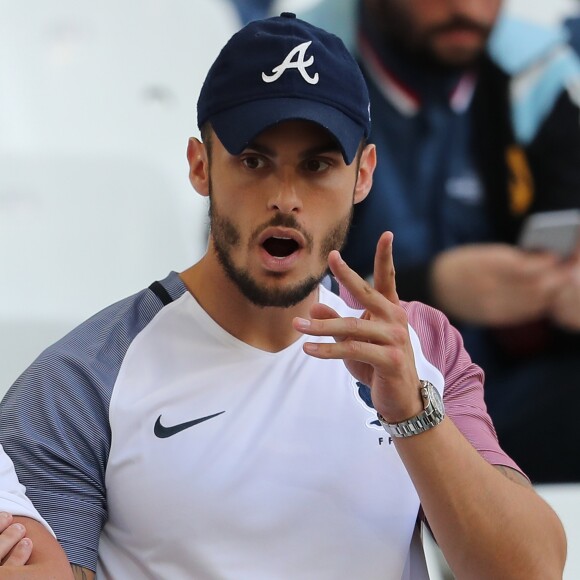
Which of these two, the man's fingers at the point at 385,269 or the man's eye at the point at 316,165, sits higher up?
the man's eye at the point at 316,165

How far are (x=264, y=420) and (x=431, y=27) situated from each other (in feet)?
5.44

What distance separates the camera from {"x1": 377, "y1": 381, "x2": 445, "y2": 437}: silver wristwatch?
1.35 meters

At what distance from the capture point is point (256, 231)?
4.66 ft

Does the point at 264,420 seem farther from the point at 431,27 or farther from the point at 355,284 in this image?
the point at 431,27

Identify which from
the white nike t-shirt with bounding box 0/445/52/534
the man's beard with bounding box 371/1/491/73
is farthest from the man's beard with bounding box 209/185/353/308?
the man's beard with bounding box 371/1/491/73

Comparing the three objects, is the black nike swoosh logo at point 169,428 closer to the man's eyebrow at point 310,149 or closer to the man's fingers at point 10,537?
the man's fingers at point 10,537

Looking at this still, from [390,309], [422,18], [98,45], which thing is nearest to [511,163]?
[422,18]

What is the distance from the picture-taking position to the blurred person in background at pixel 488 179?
2.86 m

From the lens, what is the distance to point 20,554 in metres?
1.25

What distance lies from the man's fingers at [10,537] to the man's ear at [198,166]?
500 millimetres

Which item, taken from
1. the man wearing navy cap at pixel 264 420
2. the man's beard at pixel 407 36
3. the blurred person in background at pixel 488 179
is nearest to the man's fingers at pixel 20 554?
the man wearing navy cap at pixel 264 420

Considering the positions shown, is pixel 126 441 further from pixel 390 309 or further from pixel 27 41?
pixel 27 41

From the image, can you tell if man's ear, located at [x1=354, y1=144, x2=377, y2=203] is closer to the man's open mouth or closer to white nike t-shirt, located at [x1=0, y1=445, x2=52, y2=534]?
the man's open mouth

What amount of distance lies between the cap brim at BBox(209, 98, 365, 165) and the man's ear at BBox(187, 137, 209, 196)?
96 mm
